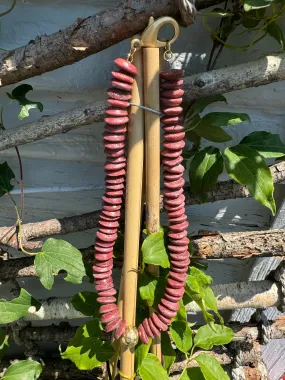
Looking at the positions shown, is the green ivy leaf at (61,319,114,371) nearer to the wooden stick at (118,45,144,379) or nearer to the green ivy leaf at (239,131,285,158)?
the wooden stick at (118,45,144,379)

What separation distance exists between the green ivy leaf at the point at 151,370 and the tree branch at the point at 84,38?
1.57ft

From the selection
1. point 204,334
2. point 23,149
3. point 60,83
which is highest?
point 60,83

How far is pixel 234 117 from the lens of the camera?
618 millimetres

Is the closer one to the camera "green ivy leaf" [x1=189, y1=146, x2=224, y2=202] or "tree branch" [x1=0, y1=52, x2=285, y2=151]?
"tree branch" [x1=0, y1=52, x2=285, y2=151]

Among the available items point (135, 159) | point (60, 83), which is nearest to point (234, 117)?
point (135, 159)

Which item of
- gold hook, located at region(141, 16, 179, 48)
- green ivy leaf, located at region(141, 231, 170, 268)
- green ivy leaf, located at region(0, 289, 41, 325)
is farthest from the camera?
green ivy leaf, located at region(0, 289, 41, 325)

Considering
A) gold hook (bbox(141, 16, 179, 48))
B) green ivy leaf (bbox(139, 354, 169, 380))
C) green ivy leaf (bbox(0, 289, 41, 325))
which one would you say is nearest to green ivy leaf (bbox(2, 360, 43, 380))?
green ivy leaf (bbox(0, 289, 41, 325))

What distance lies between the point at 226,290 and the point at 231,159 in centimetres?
37

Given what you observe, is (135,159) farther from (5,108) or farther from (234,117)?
(5,108)

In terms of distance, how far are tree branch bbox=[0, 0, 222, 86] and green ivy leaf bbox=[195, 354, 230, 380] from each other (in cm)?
A: 53

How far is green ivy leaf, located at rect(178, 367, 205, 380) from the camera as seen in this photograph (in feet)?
2.39

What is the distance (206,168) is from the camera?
2.25 ft

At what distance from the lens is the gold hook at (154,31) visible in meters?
0.48

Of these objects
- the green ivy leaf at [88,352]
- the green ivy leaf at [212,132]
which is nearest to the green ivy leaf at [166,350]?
the green ivy leaf at [88,352]
